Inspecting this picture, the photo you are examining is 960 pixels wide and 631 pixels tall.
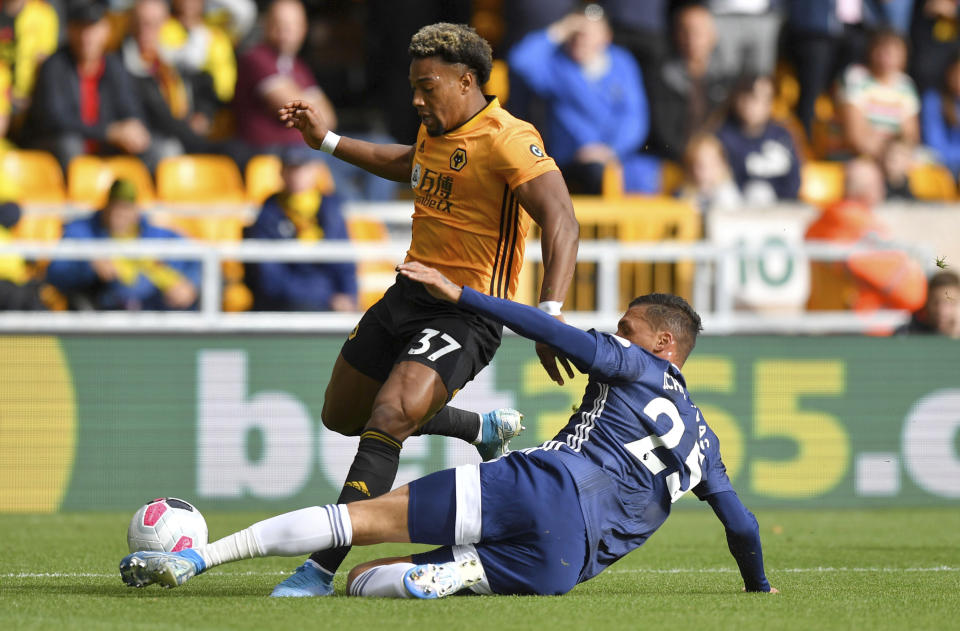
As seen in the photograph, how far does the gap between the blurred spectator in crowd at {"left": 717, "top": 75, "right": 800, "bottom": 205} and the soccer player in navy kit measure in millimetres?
7473

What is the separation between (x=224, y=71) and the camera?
13.1 meters

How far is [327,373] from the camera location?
10.1 meters

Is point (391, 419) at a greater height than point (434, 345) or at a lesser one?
lesser

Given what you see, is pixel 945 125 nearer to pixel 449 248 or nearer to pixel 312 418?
pixel 312 418

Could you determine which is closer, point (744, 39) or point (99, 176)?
point (99, 176)

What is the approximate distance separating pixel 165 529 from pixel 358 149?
187cm

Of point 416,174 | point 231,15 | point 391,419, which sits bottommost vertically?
point 391,419

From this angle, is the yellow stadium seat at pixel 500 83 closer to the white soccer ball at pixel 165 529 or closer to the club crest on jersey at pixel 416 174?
the club crest on jersey at pixel 416 174

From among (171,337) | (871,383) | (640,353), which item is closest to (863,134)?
(871,383)

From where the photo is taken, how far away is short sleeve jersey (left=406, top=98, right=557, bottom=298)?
5.93 meters

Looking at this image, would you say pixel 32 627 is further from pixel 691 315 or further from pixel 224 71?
pixel 224 71

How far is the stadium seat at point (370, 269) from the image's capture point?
11016 mm

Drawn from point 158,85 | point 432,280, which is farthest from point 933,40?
point 432,280

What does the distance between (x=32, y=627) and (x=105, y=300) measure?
5.85 metres
